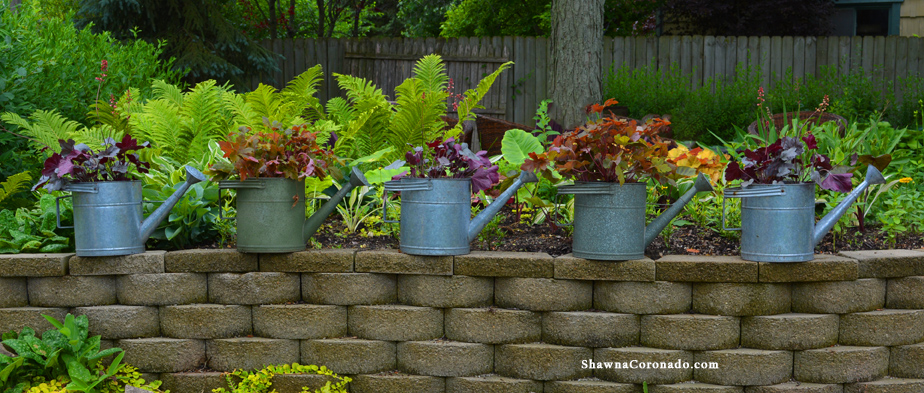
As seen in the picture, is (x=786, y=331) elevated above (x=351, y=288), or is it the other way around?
(x=351, y=288)

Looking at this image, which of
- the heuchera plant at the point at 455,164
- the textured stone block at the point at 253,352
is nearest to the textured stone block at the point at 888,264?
the heuchera plant at the point at 455,164

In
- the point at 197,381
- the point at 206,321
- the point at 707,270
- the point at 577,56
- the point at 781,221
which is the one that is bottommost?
the point at 197,381

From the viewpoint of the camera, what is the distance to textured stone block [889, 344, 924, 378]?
8.08 feet

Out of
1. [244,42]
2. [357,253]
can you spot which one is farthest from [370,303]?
[244,42]

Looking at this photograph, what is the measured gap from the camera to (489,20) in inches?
530

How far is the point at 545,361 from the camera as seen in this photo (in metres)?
2.46

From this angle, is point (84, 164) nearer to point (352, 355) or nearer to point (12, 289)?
point (12, 289)

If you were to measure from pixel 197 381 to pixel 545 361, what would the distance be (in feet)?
4.09

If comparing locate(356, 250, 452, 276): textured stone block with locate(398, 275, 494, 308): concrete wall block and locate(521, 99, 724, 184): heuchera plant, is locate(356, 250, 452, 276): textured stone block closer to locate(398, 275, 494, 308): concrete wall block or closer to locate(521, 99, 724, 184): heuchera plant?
locate(398, 275, 494, 308): concrete wall block

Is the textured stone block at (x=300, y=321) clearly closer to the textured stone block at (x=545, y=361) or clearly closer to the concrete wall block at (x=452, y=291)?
the concrete wall block at (x=452, y=291)

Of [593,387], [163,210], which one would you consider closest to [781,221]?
[593,387]

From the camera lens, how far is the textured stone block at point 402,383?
8.25 feet

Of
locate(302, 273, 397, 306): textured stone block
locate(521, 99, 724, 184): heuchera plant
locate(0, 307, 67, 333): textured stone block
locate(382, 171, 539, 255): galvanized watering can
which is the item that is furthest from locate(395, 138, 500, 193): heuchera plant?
locate(0, 307, 67, 333): textured stone block

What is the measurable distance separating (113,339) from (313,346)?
2.41 feet
